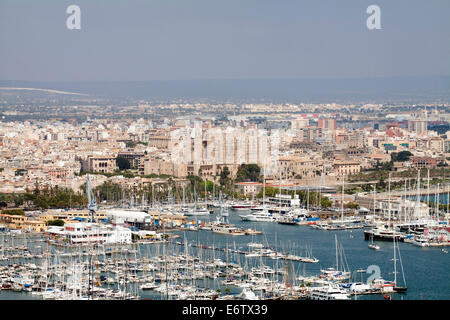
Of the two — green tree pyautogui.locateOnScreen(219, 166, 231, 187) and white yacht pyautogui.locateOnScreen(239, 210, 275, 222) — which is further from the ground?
green tree pyautogui.locateOnScreen(219, 166, 231, 187)

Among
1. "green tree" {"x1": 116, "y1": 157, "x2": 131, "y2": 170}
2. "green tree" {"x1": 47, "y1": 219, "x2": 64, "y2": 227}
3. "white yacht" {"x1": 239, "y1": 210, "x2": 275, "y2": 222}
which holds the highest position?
"green tree" {"x1": 116, "y1": 157, "x2": 131, "y2": 170}

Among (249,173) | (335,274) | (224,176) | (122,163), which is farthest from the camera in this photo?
(122,163)

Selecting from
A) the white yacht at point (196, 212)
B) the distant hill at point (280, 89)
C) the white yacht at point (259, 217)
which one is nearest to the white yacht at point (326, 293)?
the white yacht at point (259, 217)

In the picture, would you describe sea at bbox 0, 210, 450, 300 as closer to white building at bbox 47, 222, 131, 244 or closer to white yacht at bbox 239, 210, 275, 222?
white building at bbox 47, 222, 131, 244

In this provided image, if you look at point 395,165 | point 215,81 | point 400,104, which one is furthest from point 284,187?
point 215,81

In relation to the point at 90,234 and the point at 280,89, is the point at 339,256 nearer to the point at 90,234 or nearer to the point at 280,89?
the point at 90,234

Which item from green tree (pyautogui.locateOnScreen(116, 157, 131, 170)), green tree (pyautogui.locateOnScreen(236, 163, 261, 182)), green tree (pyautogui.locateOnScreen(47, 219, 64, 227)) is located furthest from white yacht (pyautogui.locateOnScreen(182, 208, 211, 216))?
green tree (pyautogui.locateOnScreen(116, 157, 131, 170))

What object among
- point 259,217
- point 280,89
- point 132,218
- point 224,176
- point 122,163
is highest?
point 280,89

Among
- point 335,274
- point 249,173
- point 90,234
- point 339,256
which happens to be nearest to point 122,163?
point 249,173

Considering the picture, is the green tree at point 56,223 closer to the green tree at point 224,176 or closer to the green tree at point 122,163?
the green tree at point 224,176

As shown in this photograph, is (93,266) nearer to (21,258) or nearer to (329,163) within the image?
(21,258)
